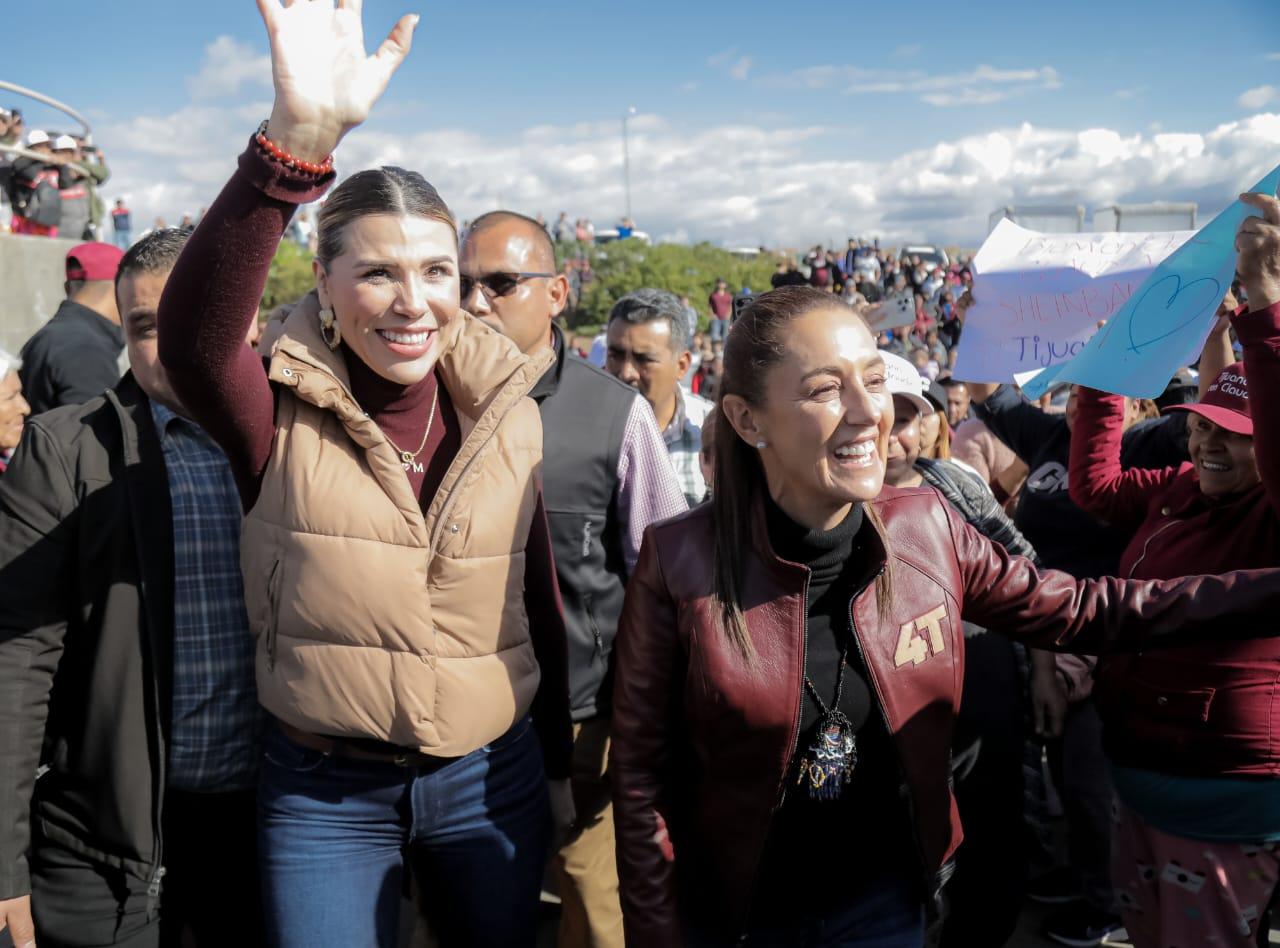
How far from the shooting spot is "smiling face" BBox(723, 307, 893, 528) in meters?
1.84

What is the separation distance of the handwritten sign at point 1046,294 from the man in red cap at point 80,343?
3.62 m

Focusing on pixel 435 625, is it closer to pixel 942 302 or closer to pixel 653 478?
pixel 653 478

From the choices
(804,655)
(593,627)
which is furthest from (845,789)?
(593,627)

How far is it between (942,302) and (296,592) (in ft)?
Answer: 79.3

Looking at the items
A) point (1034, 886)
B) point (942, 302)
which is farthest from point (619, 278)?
point (1034, 886)

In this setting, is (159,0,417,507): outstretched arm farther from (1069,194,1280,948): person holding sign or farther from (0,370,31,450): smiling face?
(1069,194,1280,948): person holding sign

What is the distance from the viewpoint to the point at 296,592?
1.79 m

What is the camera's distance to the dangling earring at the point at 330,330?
6.30 ft

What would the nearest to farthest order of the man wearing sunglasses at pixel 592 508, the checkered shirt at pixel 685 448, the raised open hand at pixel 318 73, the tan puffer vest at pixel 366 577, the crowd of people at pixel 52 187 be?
the raised open hand at pixel 318 73
the tan puffer vest at pixel 366 577
the man wearing sunglasses at pixel 592 508
the checkered shirt at pixel 685 448
the crowd of people at pixel 52 187

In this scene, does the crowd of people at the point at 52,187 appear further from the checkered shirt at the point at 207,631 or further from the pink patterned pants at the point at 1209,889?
the pink patterned pants at the point at 1209,889

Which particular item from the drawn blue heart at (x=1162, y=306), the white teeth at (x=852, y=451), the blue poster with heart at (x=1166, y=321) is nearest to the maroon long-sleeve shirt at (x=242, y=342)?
the white teeth at (x=852, y=451)

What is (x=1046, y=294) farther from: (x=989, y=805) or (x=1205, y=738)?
(x=989, y=805)

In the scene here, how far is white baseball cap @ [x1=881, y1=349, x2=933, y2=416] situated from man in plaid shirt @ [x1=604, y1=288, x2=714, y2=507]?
1.27 metres

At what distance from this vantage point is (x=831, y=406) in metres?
1.84
